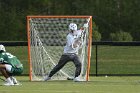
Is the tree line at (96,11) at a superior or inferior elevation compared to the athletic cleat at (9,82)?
inferior

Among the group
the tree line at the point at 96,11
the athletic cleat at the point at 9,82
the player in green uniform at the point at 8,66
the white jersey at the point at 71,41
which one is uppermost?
the white jersey at the point at 71,41

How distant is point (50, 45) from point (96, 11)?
40.6 metres

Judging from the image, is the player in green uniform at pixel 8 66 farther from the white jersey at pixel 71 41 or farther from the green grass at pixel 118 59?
the green grass at pixel 118 59

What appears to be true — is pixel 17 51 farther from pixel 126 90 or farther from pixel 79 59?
pixel 126 90

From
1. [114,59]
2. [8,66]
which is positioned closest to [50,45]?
[8,66]

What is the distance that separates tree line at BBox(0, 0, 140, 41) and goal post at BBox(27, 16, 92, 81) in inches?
1404

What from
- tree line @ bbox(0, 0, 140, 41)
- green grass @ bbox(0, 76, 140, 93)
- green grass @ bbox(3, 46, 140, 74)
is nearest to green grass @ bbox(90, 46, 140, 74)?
green grass @ bbox(3, 46, 140, 74)

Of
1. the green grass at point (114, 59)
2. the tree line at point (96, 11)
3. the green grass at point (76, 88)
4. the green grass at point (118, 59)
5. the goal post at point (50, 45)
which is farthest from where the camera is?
the tree line at point (96, 11)

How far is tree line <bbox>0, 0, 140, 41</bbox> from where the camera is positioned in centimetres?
5997

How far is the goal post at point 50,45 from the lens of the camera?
2133 cm

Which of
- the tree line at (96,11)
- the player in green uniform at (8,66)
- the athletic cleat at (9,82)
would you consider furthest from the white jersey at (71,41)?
the tree line at (96,11)

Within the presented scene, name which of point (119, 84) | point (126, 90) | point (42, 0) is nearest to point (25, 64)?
point (119, 84)

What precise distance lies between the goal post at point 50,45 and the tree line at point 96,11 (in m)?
35.7

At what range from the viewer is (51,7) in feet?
202
